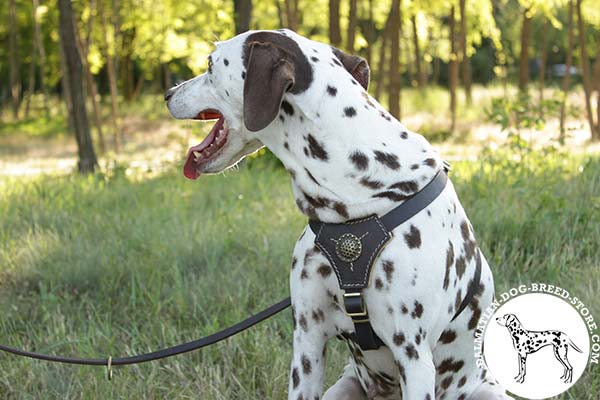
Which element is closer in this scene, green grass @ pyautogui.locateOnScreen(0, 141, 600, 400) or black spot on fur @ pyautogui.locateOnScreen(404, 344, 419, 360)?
black spot on fur @ pyautogui.locateOnScreen(404, 344, 419, 360)

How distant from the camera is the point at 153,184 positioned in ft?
27.9

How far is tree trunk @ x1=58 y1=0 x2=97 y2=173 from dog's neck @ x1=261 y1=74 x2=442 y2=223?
857 cm

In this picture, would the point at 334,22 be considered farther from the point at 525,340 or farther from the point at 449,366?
the point at 449,366

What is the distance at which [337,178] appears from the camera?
→ 276 cm

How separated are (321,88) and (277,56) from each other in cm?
18

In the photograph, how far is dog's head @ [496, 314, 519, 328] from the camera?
10.3 ft

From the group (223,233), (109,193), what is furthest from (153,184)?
(223,233)

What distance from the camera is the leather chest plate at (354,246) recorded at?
8.98 ft

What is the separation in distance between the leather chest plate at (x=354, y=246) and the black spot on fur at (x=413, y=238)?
6cm

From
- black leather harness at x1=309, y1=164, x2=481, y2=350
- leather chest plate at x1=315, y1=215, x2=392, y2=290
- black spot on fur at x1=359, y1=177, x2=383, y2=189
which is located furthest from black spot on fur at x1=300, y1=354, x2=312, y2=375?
black spot on fur at x1=359, y1=177, x2=383, y2=189

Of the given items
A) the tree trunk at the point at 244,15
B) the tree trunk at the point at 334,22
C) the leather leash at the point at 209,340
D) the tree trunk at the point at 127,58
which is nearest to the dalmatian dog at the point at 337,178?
the leather leash at the point at 209,340

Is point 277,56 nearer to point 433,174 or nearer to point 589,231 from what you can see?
point 433,174

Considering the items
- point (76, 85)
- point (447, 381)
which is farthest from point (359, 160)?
point (76, 85)

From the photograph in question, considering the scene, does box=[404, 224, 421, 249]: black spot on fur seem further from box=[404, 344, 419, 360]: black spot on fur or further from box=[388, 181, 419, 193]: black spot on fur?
box=[404, 344, 419, 360]: black spot on fur
